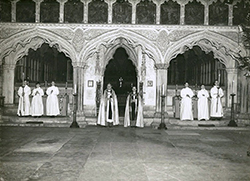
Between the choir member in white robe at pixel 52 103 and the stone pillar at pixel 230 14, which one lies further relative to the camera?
the choir member in white robe at pixel 52 103

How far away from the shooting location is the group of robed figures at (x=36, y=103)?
13.2m

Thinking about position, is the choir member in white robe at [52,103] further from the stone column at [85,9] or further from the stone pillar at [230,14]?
the stone pillar at [230,14]

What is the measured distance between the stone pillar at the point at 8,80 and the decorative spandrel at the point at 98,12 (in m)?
4.93

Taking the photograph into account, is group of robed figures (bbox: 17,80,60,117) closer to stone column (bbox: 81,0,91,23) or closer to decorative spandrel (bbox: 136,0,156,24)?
stone column (bbox: 81,0,91,23)

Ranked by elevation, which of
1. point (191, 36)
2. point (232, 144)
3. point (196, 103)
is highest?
point (191, 36)

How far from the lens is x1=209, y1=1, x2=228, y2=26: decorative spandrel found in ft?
41.5

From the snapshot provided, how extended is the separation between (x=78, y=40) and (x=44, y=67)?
636cm

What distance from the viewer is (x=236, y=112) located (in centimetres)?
1381

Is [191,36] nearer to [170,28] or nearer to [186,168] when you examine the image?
[170,28]

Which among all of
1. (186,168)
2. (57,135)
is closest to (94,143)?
(57,135)

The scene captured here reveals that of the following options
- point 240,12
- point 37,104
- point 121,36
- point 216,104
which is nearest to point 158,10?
point 121,36

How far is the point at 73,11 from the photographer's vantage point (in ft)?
41.5

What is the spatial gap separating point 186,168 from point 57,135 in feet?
17.8

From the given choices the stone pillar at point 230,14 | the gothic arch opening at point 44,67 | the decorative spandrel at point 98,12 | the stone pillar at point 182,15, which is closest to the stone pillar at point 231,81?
the stone pillar at point 230,14
